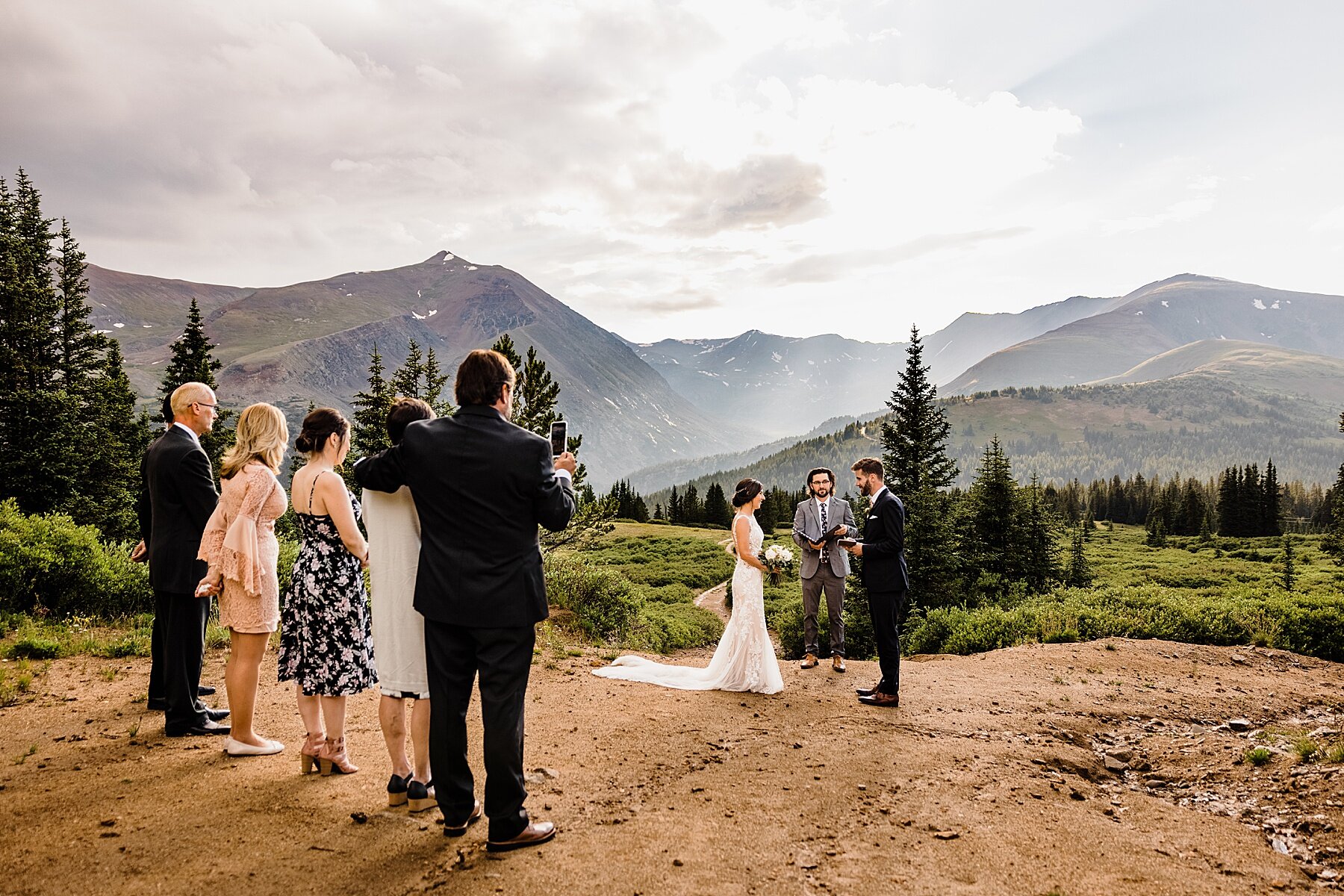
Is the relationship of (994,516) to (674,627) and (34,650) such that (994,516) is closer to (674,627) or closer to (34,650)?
(674,627)

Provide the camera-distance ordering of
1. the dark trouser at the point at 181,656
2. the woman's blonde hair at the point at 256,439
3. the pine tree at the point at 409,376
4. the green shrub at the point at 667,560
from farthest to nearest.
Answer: the green shrub at the point at 667,560 < the pine tree at the point at 409,376 < the dark trouser at the point at 181,656 < the woman's blonde hair at the point at 256,439

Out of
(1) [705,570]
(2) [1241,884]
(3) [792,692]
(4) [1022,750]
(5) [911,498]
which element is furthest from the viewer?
(1) [705,570]

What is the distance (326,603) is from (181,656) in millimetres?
2011

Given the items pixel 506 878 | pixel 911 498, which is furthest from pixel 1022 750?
pixel 911 498

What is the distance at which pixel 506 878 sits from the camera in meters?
3.80

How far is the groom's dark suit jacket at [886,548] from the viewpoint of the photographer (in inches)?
313

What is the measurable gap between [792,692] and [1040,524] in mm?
24558

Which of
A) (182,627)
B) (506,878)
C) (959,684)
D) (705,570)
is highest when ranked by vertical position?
(182,627)

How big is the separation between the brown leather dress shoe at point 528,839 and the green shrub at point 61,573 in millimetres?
10172

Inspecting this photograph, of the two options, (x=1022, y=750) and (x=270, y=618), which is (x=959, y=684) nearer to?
(x=1022, y=750)

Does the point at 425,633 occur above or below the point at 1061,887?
above

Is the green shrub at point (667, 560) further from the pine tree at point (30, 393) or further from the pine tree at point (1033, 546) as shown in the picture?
the pine tree at point (30, 393)

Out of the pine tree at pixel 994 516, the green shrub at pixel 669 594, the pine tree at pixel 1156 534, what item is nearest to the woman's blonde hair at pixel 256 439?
the pine tree at pixel 994 516

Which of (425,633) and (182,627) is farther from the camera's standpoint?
(182,627)
